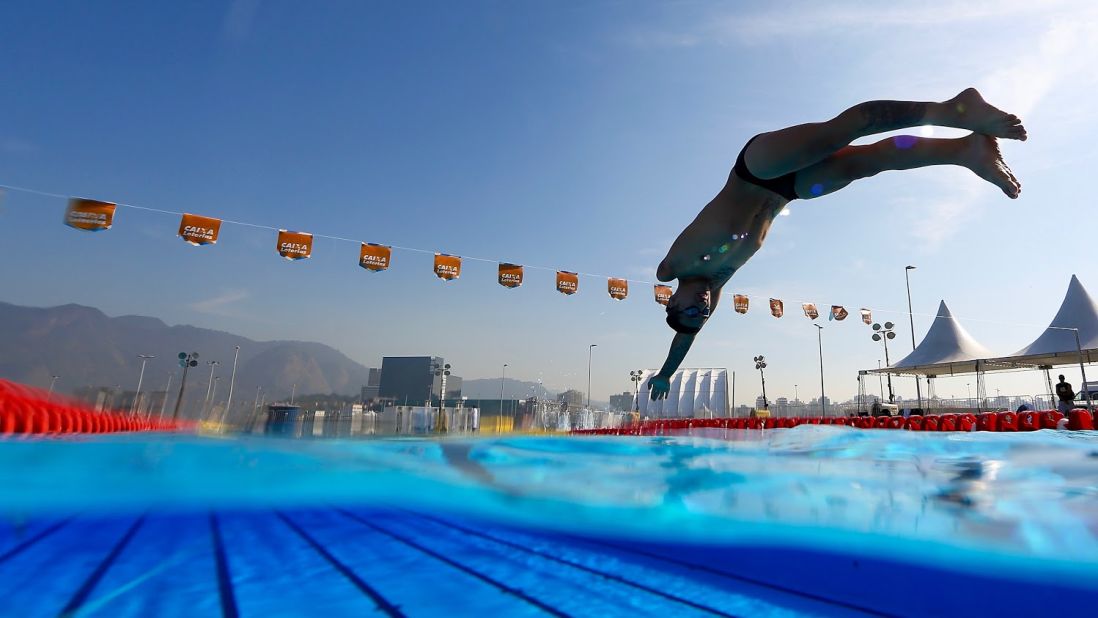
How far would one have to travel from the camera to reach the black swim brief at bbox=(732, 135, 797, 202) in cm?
446

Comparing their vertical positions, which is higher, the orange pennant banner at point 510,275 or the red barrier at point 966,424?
the orange pennant banner at point 510,275

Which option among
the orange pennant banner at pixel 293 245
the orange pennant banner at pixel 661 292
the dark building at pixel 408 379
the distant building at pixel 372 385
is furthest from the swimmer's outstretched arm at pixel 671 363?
the distant building at pixel 372 385

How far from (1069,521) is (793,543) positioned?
202cm

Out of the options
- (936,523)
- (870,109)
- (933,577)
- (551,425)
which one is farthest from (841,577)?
(551,425)

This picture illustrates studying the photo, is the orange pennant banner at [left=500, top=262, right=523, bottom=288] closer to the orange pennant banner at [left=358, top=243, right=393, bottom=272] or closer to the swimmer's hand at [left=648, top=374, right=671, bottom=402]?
the orange pennant banner at [left=358, top=243, right=393, bottom=272]

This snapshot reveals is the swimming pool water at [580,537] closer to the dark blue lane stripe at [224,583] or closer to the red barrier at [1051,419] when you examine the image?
the dark blue lane stripe at [224,583]

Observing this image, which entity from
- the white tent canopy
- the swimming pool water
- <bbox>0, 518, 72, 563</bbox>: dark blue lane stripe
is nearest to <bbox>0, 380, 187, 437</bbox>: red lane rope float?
the swimming pool water

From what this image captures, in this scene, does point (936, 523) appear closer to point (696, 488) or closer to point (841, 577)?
point (841, 577)

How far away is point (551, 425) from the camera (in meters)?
21.3

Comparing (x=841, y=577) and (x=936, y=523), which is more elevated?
(x=936, y=523)

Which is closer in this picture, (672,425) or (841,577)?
(841,577)

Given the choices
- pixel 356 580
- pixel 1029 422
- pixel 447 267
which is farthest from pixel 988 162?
pixel 1029 422

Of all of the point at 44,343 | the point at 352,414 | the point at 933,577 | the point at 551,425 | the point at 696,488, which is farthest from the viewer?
the point at 44,343

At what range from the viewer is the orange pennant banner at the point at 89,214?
33.0ft
